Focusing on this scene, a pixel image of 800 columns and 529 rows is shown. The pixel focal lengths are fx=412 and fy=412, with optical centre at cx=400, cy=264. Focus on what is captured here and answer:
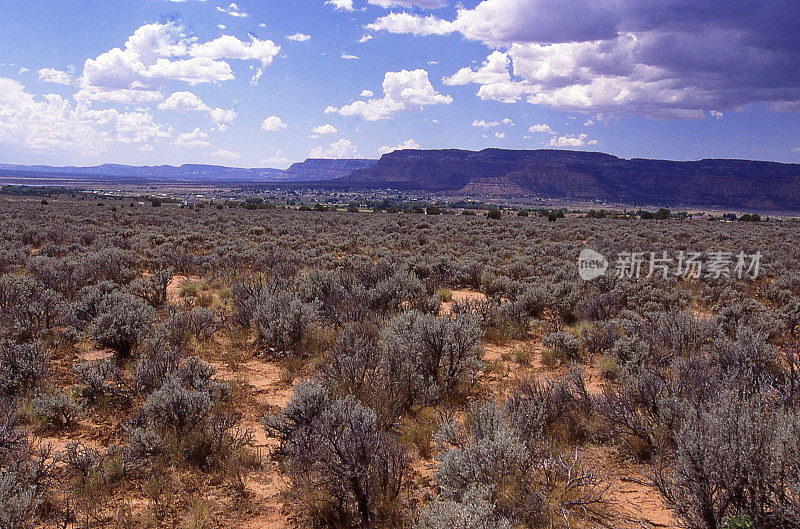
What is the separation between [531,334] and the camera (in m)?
8.63

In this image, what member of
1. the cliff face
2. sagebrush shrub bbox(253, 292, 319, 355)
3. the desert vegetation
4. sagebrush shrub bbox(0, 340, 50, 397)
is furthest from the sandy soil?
the cliff face

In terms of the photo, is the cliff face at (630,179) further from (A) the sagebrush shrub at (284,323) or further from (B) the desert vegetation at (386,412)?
(A) the sagebrush shrub at (284,323)

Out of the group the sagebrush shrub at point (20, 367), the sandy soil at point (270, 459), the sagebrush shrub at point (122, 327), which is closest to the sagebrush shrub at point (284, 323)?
the sandy soil at point (270, 459)

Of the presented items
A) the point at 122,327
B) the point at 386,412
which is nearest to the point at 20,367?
the point at 122,327

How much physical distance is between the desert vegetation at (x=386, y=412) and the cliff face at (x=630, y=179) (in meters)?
157

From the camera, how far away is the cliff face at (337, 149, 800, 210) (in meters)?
131

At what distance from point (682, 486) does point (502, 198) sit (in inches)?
6098

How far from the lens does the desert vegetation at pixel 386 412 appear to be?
3.18 meters

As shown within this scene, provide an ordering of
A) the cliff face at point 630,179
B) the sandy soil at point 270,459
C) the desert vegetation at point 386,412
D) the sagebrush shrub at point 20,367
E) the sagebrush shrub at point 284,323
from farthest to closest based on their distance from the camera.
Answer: the cliff face at point 630,179 → the sagebrush shrub at point 284,323 → the sagebrush shrub at point 20,367 → the sandy soil at point 270,459 → the desert vegetation at point 386,412

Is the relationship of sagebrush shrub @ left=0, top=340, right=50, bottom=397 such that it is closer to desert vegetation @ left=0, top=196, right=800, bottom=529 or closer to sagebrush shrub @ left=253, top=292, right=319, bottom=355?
desert vegetation @ left=0, top=196, right=800, bottom=529

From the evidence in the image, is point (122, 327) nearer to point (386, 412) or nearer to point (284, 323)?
point (284, 323)

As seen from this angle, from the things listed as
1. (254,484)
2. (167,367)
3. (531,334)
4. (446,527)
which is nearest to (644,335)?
(531,334)

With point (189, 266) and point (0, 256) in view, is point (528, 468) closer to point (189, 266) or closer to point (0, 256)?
point (189, 266)

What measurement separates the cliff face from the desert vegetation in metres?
157
